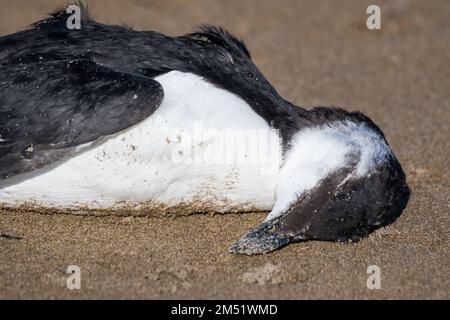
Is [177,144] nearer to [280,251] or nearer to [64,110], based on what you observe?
[64,110]

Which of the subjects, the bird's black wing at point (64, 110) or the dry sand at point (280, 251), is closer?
the dry sand at point (280, 251)

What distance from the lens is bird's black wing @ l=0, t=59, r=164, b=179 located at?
3.83m

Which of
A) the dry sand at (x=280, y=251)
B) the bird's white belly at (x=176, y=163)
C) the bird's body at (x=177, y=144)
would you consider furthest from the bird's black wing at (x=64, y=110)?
the dry sand at (x=280, y=251)

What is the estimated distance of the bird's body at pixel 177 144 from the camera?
388 centimetres

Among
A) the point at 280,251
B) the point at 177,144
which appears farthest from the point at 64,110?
the point at 280,251

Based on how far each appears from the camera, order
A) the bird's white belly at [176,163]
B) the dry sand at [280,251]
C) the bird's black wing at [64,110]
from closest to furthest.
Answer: the dry sand at [280,251] < the bird's black wing at [64,110] < the bird's white belly at [176,163]

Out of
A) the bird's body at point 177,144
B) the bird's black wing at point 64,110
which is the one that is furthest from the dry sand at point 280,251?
the bird's black wing at point 64,110

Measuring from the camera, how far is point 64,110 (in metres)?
3.85


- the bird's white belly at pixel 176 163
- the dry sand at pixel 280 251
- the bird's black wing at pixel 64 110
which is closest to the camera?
the dry sand at pixel 280 251

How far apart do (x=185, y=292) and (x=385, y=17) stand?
18.0 feet

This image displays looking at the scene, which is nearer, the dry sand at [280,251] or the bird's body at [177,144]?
the dry sand at [280,251]

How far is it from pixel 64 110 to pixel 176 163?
0.60 meters

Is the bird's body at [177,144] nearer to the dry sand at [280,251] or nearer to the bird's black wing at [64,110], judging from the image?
the bird's black wing at [64,110]

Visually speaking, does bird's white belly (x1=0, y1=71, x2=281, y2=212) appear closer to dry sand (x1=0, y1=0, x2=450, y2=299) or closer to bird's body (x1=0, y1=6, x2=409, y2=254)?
bird's body (x1=0, y1=6, x2=409, y2=254)
